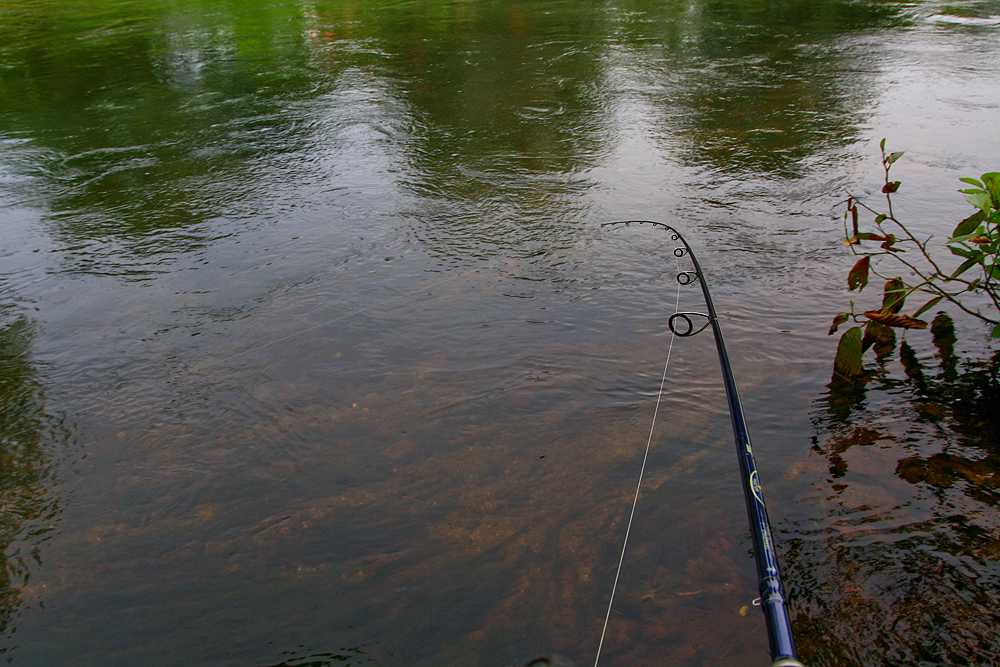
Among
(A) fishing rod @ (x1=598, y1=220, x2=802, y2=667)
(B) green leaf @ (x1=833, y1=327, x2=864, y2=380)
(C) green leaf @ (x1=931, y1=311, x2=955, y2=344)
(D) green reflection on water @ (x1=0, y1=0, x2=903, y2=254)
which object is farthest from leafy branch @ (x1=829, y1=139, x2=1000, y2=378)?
(D) green reflection on water @ (x1=0, y1=0, x2=903, y2=254)

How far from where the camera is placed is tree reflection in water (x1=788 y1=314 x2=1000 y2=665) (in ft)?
7.34

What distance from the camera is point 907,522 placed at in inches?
104

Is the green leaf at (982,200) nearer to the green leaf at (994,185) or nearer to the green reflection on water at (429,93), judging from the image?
the green leaf at (994,185)

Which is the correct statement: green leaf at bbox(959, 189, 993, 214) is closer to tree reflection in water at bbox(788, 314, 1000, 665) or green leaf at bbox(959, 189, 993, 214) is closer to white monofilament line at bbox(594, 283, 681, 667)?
tree reflection in water at bbox(788, 314, 1000, 665)

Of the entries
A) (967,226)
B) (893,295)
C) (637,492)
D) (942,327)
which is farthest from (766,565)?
(942,327)

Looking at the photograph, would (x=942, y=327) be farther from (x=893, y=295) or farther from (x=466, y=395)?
(x=466, y=395)

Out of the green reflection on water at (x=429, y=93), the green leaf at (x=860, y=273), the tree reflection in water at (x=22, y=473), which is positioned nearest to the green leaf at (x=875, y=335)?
the green leaf at (x=860, y=273)

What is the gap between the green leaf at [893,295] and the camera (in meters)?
3.07

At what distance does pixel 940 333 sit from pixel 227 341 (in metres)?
3.30

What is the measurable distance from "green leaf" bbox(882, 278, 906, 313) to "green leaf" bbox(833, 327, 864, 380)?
0.46 feet

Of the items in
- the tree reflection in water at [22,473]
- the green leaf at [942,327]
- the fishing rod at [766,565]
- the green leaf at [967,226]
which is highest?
the green leaf at [967,226]

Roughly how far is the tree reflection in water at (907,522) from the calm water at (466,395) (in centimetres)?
1

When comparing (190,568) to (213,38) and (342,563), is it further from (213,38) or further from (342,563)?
(213,38)

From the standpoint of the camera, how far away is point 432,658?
2.32 m
